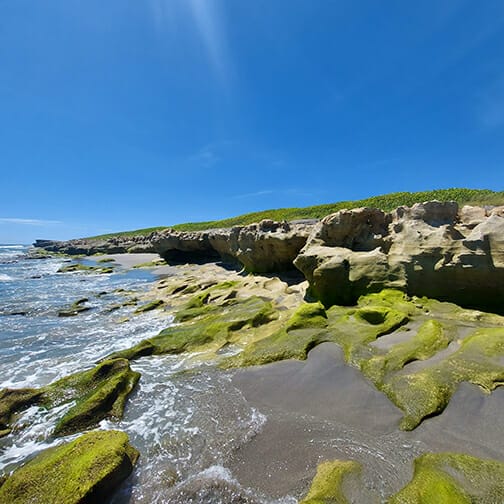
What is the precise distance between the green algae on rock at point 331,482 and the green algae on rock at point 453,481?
0.65 m

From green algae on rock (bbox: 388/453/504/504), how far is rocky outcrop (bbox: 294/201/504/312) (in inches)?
289

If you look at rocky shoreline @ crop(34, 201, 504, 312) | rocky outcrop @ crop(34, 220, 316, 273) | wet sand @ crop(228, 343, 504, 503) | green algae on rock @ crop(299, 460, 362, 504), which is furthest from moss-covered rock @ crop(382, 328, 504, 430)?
rocky outcrop @ crop(34, 220, 316, 273)

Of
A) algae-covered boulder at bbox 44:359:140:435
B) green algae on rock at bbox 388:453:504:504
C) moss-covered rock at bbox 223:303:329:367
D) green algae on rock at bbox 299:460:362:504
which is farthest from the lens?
moss-covered rock at bbox 223:303:329:367

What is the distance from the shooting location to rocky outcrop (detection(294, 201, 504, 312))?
9.86 metres

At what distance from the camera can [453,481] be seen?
395cm

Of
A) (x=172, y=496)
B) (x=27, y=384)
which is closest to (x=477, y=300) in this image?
(x=172, y=496)

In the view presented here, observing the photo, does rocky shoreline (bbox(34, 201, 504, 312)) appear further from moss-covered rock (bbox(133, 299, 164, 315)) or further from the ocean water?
moss-covered rock (bbox(133, 299, 164, 315))

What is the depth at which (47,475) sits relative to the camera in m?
4.33

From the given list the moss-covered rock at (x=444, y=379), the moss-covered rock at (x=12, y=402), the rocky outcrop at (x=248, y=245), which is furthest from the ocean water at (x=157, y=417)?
the rocky outcrop at (x=248, y=245)

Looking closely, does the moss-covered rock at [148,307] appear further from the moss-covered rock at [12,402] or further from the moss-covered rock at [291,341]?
the moss-covered rock at [291,341]

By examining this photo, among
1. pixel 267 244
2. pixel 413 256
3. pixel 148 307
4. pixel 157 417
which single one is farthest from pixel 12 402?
pixel 267 244

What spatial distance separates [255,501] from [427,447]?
3001 millimetres

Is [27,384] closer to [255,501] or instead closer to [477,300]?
[255,501]

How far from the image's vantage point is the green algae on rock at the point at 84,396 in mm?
6242
